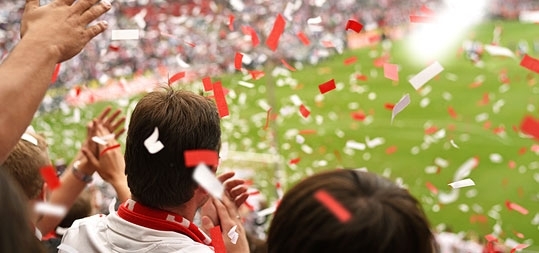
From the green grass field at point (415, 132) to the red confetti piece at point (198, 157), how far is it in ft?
18.8

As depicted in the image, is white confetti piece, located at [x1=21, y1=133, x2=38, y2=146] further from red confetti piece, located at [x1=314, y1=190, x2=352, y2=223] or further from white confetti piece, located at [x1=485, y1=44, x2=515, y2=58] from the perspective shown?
white confetti piece, located at [x1=485, y1=44, x2=515, y2=58]

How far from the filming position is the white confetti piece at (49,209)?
2.40 m

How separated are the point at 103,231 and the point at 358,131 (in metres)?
10.6

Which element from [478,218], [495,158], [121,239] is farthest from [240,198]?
[495,158]

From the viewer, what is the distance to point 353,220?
1.38m

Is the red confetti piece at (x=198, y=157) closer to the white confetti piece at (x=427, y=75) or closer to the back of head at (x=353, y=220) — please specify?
the back of head at (x=353, y=220)

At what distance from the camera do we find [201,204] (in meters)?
2.09

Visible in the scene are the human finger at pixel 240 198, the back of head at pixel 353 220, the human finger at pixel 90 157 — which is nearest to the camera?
the back of head at pixel 353 220

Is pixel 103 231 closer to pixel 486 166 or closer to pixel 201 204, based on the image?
pixel 201 204

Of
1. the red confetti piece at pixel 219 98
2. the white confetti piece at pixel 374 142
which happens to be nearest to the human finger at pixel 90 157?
the red confetti piece at pixel 219 98

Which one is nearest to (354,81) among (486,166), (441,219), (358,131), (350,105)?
(350,105)

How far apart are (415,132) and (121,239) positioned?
1042 centimetres

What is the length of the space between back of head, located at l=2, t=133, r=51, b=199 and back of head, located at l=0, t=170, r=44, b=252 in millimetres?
1200

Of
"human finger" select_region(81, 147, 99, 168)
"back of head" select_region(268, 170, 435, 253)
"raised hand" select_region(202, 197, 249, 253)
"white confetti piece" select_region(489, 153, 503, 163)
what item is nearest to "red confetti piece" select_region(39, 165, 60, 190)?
"human finger" select_region(81, 147, 99, 168)
